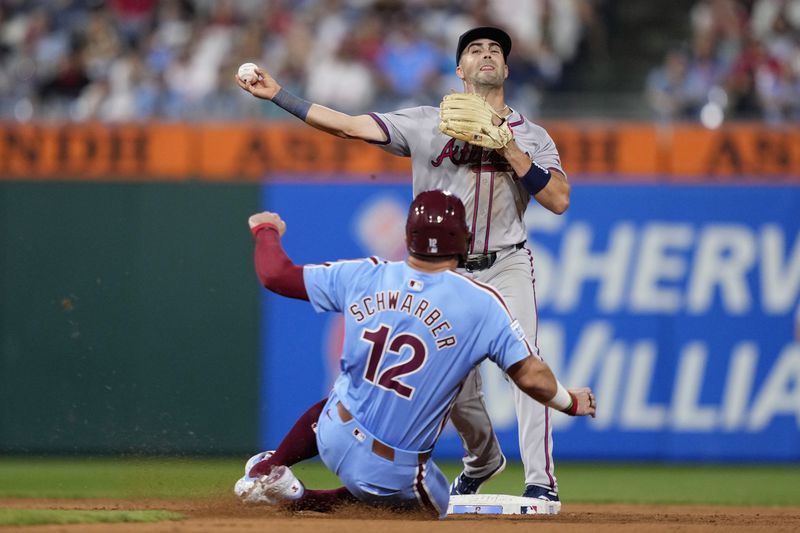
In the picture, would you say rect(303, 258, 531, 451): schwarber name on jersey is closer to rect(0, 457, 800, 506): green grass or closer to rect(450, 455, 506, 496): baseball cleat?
rect(450, 455, 506, 496): baseball cleat

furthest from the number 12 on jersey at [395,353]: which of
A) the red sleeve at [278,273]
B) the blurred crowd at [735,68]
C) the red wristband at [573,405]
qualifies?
the blurred crowd at [735,68]

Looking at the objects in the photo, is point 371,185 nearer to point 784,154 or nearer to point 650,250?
point 650,250

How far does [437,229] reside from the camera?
5.16 meters

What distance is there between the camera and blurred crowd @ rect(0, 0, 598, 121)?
467 inches

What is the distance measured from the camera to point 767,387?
34.0ft

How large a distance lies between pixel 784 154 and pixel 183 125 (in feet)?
16.5

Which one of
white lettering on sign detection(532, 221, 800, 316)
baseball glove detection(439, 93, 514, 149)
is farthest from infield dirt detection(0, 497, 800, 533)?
white lettering on sign detection(532, 221, 800, 316)

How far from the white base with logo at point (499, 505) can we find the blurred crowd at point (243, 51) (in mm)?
5497

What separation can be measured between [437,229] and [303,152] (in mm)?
5964

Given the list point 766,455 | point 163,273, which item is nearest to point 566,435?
point 766,455

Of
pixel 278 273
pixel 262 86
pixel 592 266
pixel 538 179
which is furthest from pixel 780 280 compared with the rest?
pixel 278 273

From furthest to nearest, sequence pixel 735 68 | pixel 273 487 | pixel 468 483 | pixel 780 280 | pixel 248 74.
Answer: pixel 735 68 → pixel 780 280 → pixel 468 483 → pixel 248 74 → pixel 273 487

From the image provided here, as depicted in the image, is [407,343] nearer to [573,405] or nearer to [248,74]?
[573,405]

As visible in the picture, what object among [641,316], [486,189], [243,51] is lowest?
[641,316]
